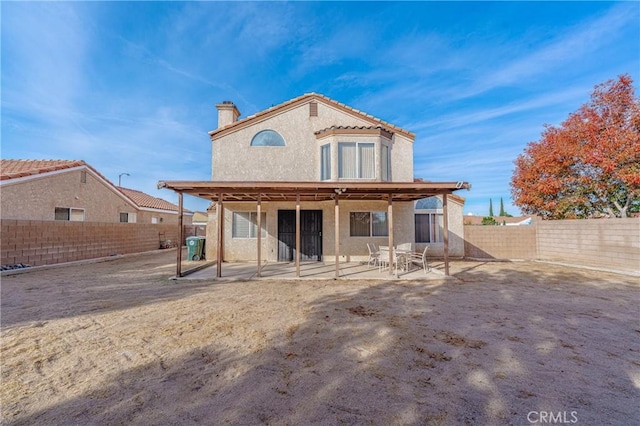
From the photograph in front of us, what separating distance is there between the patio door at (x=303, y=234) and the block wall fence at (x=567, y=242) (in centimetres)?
808

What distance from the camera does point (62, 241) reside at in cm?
Result: 1122

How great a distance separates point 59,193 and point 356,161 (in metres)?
15.4

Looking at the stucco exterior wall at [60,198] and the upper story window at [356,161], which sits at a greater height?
the upper story window at [356,161]

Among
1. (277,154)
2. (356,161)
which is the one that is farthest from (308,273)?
(277,154)

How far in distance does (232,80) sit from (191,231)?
1297cm

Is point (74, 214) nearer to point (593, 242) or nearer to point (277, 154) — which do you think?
point (277, 154)

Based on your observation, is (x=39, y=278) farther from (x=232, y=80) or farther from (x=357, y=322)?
(x=232, y=80)

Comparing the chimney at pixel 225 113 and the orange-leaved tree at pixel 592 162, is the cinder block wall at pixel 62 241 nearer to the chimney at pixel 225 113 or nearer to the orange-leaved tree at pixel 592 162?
the chimney at pixel 225 113

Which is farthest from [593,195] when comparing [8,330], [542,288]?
[8,330]

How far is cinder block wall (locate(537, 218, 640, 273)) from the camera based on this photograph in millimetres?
9859

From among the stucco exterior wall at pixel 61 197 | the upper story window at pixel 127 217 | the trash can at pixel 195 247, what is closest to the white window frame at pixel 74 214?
the stucco exterior wall at pixel 61 197

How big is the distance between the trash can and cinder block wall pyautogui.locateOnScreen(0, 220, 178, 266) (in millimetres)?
4646

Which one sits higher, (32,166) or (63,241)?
(32,166)

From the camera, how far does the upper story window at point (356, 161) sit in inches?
455
